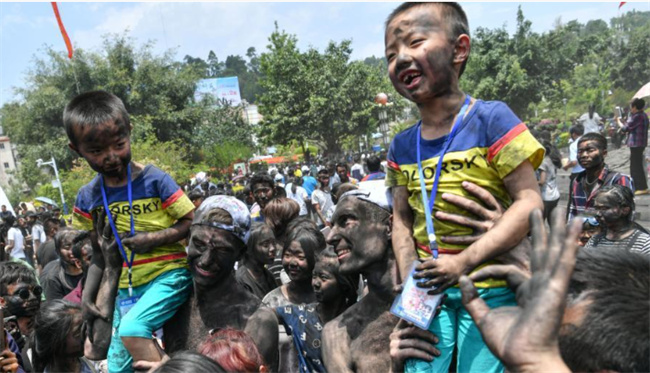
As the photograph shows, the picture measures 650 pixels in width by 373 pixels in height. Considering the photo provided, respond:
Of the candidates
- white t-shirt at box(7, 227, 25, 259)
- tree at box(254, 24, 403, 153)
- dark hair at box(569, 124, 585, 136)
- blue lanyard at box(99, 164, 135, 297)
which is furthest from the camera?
tree at box(254, 24, 403, 153)

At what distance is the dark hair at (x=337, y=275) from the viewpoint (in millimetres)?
3471

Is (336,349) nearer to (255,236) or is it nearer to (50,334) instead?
(50,334)

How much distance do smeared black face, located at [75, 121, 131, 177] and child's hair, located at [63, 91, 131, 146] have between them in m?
0.03

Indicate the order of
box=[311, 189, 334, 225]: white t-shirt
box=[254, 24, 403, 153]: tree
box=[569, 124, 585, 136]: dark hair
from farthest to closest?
box=[254, 24, 403, 153]: tree, box=[311, 189, 334, 225]: white t-shirt, box=[569, 124, 585, 136]: dark hair

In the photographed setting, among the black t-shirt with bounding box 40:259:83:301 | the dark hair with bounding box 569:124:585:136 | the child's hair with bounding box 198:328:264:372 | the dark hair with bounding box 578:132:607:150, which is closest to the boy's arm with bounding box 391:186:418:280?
the child's hair with bounding box 198:328:264:372

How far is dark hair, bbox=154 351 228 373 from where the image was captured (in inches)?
67.5

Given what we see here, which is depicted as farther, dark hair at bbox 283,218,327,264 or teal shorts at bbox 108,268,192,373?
dark hair at bbox 283,218,327,264

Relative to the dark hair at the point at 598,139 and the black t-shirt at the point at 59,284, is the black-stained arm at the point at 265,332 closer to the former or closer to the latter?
the black t-shirt at the point at 59,284

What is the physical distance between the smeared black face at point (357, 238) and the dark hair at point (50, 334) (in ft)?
6.53

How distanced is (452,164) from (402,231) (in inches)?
16.2

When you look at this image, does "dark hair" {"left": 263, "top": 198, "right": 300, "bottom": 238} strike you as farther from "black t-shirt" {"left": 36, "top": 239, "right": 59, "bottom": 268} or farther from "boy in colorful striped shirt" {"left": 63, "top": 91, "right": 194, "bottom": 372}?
"black t-shirt" {"left": 36, "top": 239, "right": 59, "bottom": 268}

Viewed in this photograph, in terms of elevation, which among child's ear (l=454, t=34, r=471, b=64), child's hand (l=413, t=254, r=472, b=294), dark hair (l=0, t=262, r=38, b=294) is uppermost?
child's ear (l=454, t=34, r=471, b=64)

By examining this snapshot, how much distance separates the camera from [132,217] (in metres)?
3.05

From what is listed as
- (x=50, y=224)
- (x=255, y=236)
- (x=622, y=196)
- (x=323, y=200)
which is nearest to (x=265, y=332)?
(x=255, y=236)
